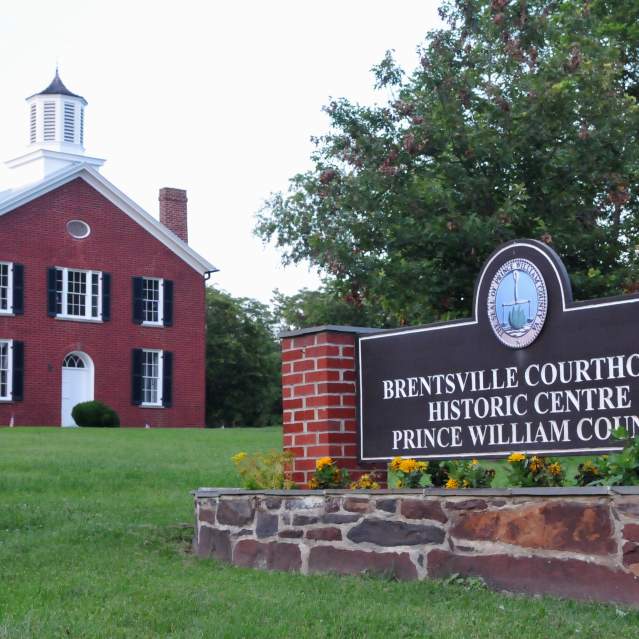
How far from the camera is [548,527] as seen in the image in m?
6.84

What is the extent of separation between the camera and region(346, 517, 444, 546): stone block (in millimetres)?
7559

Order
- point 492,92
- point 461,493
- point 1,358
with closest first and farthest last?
point 461,493
point 492,92
point 1,358

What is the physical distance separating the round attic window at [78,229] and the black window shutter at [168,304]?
2.91 meters

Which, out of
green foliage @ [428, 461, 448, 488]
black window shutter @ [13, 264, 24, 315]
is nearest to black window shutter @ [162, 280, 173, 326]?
black window shutter @ [13, 264, 24, 315]

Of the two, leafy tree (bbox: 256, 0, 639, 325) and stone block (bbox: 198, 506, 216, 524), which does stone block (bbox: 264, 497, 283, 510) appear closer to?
stone block (bbox: 198, 506, 216, 524)

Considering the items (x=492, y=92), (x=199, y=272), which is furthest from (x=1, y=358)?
(x=492, y=92)

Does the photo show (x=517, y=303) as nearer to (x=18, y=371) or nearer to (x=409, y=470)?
(x=409, y=470)

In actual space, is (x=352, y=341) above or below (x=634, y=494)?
above

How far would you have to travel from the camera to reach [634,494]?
6.42m

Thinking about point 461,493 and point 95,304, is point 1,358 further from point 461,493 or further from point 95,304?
point 461,493

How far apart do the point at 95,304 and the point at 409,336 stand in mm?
25592

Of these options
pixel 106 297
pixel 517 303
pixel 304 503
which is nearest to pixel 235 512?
pixel 304 503

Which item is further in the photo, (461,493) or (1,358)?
(1,358)

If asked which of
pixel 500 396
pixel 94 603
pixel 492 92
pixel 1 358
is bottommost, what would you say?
pixel 94 603
